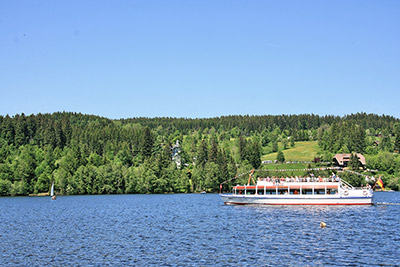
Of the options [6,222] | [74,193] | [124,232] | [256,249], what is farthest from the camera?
[74,193]

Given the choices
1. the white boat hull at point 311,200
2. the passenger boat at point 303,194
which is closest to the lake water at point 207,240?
the white boat hull at point 311,200

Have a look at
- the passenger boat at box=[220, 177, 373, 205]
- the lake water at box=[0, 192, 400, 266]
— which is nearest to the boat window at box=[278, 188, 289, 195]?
the passenger boat at box=[220, 177, 373, 205]

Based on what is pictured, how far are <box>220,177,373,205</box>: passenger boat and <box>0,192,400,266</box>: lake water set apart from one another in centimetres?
1782

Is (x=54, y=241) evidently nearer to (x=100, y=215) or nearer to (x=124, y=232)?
(x=124, y=232)

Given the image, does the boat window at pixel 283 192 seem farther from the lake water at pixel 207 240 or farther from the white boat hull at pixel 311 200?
the lake water at pixel 207 240

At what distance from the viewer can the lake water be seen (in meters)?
44.4

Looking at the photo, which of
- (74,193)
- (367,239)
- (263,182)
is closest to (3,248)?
(367,239)

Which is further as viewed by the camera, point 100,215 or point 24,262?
point 100,215

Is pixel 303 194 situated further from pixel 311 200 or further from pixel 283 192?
pixel 283 192

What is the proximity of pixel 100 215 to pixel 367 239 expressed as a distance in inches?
2091

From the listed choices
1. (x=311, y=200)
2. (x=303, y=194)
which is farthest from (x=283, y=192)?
(x=311, y=200)

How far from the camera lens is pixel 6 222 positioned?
266 feet

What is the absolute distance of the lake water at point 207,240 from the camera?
44.4 m

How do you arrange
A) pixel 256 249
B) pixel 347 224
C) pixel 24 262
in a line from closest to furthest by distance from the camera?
pixel 24 262
pixel 256 249
pixel 347 224
